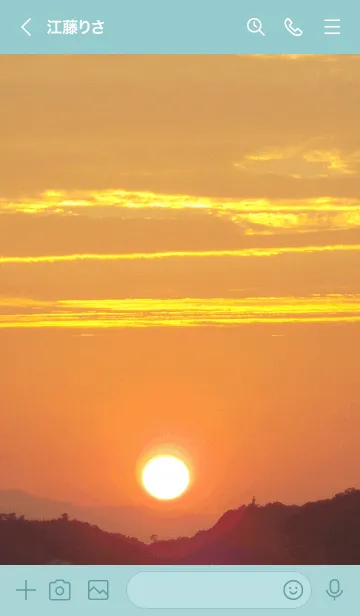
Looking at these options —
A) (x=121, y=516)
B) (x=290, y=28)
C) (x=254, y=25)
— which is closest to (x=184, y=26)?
(x=254, y=25)

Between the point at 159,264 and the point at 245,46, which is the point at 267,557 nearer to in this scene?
the point at 159,264

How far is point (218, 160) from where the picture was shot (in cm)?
468

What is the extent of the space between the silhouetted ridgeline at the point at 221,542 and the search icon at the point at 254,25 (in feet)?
6.60

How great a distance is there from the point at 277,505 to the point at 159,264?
1259mm

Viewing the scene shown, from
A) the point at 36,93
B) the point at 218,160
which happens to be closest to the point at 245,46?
the point at 218,160

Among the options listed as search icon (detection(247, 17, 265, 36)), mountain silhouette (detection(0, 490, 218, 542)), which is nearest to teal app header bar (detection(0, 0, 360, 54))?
search icon (detection(247, 17, 265, 36))

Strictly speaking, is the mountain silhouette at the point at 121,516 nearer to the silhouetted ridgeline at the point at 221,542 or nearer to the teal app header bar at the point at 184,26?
the silhouetted ridgeline at the point at 221,542
